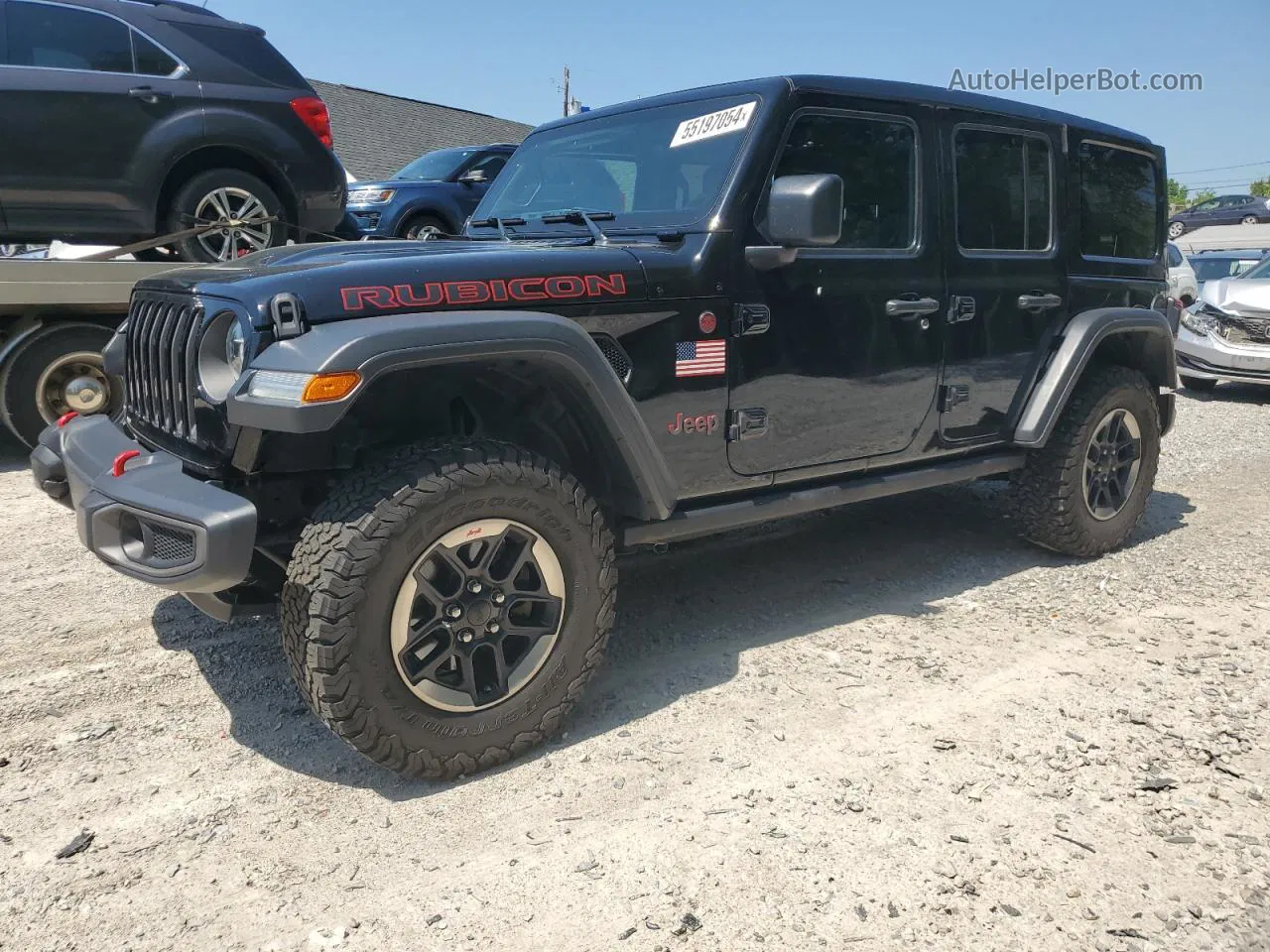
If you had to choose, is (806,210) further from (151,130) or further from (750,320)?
(151,130)

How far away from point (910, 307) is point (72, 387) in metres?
4.73

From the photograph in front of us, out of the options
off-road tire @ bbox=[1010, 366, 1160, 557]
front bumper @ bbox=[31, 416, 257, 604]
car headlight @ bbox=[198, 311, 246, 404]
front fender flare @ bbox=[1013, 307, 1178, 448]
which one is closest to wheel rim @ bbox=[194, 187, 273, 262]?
front bumper @ bbox=[31, 416, 257, 604]

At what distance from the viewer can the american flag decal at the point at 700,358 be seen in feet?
10.3

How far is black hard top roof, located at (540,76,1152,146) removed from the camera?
3.43 m

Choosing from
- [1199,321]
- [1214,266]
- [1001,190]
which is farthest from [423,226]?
[1214,266]

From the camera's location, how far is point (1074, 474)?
14.8 ft

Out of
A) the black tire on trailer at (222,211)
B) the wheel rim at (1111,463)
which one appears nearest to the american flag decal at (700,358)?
the wheel rim at (1111,463)

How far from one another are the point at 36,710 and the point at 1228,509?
6.18 meters

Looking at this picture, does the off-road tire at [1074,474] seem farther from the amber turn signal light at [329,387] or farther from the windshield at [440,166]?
the windshield at [440,166]

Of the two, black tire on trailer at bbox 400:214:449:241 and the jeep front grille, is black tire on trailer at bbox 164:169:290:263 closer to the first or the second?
the jeep front grille

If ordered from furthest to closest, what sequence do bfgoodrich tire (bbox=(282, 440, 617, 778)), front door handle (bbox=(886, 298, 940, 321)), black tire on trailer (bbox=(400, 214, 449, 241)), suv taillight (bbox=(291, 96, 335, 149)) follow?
black tire on trailer (bbox=(400, 214, 449, 241)) → suv taillight (bbox=(291, 96, 335, 149)) → front door handle (bbox=(886, 298, 940, 321)) → bfgoodrich tire (bbox=(282, 440, 617, 778))

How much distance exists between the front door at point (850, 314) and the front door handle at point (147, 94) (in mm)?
4270

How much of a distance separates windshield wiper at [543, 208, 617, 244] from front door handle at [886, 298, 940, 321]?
3.61 ft

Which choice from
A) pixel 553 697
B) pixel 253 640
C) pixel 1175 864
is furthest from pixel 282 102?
pixel 1175 864
